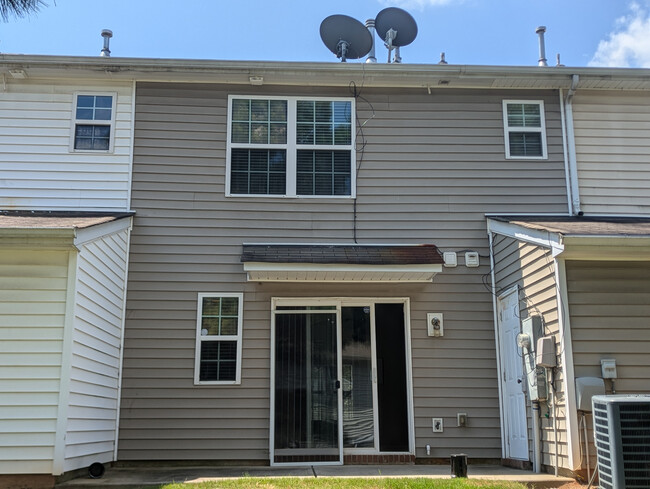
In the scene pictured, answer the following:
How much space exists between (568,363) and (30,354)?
5.03 m

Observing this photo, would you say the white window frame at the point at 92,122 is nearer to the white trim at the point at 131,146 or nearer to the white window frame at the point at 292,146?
the white trim at the point at 131,146

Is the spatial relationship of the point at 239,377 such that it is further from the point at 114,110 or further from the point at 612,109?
the point at 612,109

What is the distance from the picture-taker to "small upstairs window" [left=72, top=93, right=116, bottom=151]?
902 centimetres

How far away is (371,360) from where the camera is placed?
8.72 meters

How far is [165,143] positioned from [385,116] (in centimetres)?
288

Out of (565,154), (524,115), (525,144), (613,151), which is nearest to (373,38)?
(524,115)

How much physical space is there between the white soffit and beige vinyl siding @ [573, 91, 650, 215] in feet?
8.23

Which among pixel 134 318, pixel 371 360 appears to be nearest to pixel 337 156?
pixel 371 360

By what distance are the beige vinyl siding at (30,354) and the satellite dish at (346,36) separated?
5064 millimetres

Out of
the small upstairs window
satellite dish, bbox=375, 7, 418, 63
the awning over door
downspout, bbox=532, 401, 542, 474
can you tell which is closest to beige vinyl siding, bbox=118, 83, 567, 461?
the awning over door

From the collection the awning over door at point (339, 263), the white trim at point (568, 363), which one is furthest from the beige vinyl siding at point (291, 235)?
the white trim at point (568, 363)

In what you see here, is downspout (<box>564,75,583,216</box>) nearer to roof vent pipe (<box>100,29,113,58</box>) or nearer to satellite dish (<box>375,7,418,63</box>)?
satellite dish (<box>375,7,418,63</box>)

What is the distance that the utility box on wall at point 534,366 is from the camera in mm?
7102

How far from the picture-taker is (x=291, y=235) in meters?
8.91
